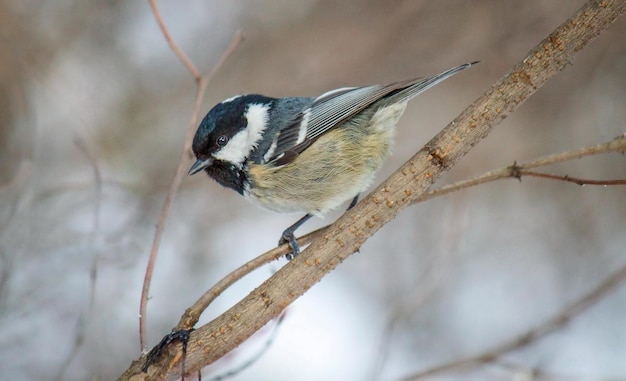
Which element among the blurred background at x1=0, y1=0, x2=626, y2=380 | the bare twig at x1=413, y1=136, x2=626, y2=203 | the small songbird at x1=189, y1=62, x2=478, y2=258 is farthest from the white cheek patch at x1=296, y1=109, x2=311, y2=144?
the blurred background at x1=0, y1=0, x2=626, y2=380

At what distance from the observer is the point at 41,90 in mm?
3918

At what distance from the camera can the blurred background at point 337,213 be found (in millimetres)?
3439

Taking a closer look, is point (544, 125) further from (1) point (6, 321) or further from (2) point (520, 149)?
(1) point (6, 321)

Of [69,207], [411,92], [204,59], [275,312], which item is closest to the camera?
[275,312]

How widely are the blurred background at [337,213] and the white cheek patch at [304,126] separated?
109cm

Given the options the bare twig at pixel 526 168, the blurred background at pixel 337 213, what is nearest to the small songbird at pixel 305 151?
the bare twig at pixel 526 168

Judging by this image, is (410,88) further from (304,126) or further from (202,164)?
(202,164)

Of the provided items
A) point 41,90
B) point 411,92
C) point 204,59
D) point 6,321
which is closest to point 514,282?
point 411,92

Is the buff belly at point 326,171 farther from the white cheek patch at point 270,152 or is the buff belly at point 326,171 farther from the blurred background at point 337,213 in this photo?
the blurred background at point 337,213

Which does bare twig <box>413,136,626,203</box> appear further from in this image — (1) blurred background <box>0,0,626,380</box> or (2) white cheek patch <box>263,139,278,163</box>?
(1) blurred background <box>0,0,626,380</box>

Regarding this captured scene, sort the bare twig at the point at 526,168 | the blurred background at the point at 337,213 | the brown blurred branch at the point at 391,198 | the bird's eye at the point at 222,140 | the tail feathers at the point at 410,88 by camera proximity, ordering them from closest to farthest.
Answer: the bare twig at the point at 526,168, the brown blurred branch at the point at 391,198, the tail feathers at the point at 410,88, the bird's eye at the point at 222,140, the blurred background at the point at 337,213

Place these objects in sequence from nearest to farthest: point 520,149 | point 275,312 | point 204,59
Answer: point 275,312
point 520,149
point 204,59

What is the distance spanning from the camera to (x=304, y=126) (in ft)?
8.46

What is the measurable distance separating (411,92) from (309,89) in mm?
1535
